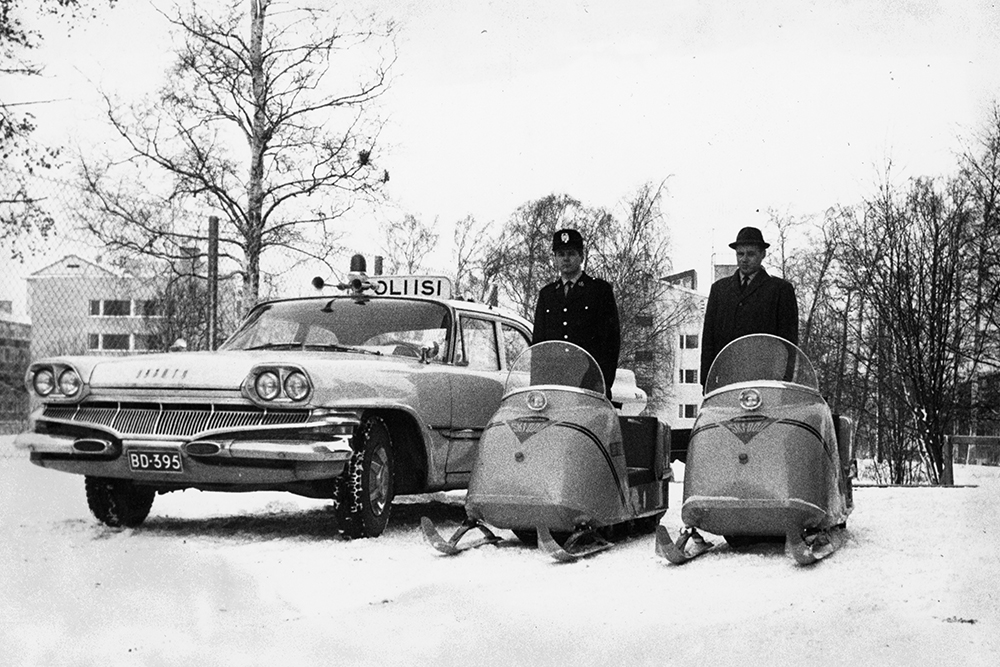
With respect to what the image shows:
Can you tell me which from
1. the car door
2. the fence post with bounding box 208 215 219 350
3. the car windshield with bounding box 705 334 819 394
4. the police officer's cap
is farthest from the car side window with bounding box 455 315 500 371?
the fence post with bounding box 208 215 219 350

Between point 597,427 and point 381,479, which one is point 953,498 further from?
point 381,479

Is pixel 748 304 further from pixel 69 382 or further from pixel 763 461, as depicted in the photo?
pixel 69 382

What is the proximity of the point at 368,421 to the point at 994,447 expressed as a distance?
2853 centimetres

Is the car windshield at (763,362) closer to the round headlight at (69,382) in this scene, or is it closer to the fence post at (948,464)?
the round headlight at (69,382)

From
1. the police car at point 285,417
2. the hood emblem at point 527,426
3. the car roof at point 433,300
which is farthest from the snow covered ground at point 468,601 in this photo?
the car roof at point 433,300

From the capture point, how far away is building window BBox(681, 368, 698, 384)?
71938 millimetres

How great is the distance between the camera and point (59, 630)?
484 centimetres

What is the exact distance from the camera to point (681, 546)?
6.86 metres

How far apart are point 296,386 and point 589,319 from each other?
2.13 metres

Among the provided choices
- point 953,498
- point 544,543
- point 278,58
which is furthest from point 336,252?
point 544,543

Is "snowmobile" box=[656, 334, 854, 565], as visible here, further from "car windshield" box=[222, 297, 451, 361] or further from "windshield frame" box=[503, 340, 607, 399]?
"car windshield" box=[222, 297, 451, 361]

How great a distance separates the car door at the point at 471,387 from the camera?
8539 mm

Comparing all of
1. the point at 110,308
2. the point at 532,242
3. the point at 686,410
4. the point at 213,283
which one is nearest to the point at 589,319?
the point at 213,283

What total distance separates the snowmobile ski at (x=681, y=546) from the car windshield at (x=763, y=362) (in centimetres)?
88
